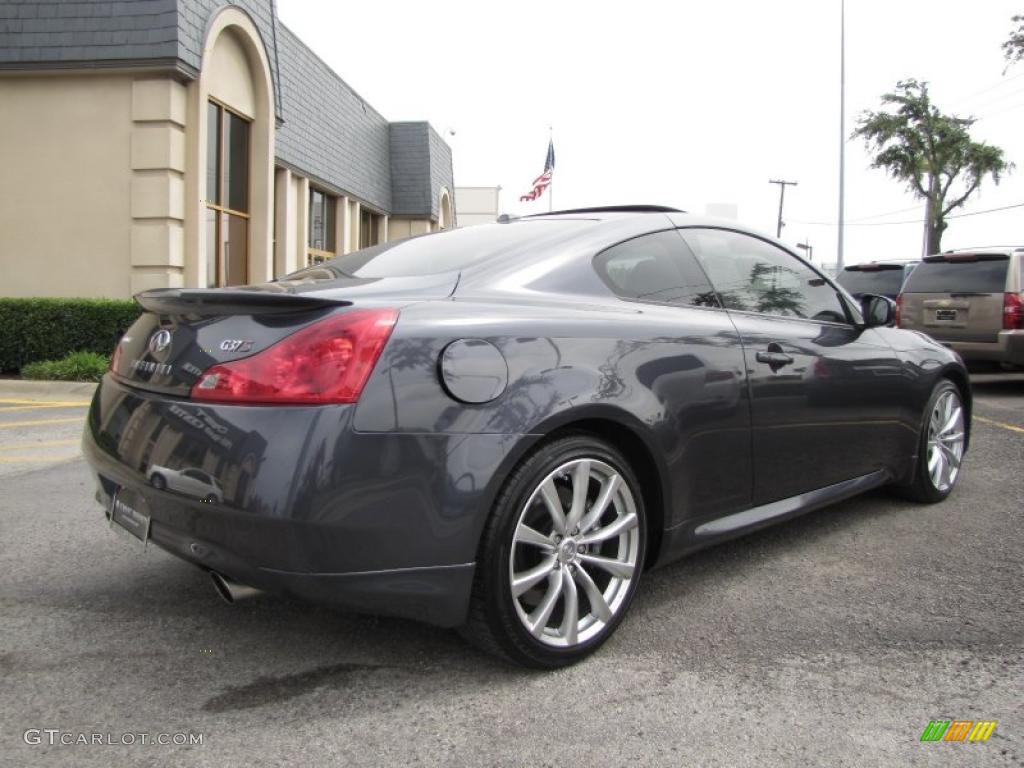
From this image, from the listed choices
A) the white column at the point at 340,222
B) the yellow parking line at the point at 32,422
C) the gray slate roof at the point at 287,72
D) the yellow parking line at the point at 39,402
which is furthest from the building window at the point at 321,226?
the yellow parking line at the point at 32,422

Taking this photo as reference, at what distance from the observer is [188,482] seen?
2330mm

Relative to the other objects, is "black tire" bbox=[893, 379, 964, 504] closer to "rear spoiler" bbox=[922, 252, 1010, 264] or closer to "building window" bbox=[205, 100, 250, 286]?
"rear spoiler" bbox=[922, 252, 1010, 264]

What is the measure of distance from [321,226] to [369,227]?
4386mm

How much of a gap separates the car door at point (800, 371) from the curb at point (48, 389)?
8214 millimetres

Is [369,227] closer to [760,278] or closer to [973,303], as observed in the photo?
[973,303]

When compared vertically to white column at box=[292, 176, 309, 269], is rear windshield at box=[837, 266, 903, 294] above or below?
below

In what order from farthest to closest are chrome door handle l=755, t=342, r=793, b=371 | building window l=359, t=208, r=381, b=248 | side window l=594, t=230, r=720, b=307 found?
building window l=359, t=208, r=381, b=248, chrome door handle l=755, t=342, r=793, b=371, side window l=594, t=230, r=720, b=307

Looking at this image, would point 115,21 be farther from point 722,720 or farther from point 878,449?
point 722,720

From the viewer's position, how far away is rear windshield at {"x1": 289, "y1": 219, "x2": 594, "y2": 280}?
9.66ft

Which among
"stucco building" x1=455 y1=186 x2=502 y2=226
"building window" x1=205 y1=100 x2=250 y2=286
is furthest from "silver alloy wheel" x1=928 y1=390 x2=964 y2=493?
"stucco building" x1=455 y1=186 x2=502 y2=226

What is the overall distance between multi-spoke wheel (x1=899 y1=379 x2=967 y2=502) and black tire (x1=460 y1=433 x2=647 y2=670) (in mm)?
2548

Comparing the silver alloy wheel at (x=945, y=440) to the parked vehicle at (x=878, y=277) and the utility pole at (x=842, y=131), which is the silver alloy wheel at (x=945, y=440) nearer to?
the parked vehicle at (x=878, y=277)

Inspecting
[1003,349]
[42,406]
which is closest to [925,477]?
[1003,349]

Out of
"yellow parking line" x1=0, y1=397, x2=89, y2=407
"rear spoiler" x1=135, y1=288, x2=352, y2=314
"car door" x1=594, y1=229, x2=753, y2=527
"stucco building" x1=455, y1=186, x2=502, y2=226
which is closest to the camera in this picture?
"rear spoiler" x1=135, y1=288, x2=352, y2=314
